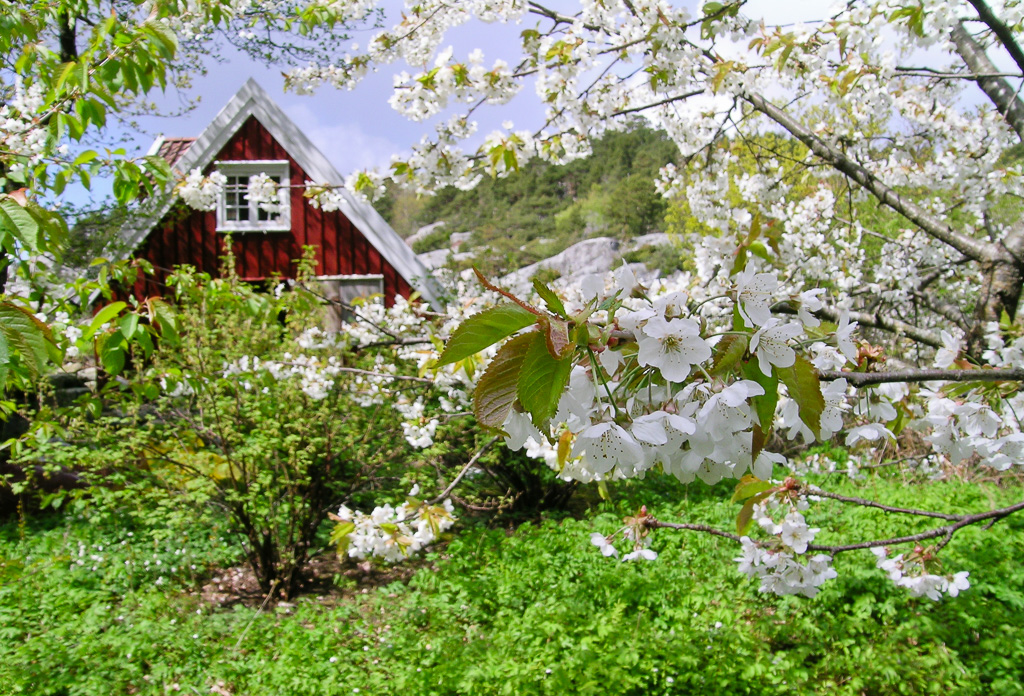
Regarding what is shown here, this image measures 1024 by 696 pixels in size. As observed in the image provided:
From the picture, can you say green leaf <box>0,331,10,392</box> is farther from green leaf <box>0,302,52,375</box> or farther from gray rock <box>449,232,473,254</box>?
gray rock <box>449,232,473,254</box>

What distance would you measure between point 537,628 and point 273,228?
7.56 m

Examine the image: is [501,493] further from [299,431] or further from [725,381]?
[725,381]

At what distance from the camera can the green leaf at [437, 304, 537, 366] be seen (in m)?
0.63

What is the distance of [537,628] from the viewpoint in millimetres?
2801

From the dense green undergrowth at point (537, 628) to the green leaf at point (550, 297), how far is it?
2.06 m

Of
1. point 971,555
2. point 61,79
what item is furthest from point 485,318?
point 971,555

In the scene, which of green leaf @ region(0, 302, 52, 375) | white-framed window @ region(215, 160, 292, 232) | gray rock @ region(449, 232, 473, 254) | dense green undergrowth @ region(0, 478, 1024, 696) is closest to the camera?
green leaf @ region(0, 302, 52, 375)

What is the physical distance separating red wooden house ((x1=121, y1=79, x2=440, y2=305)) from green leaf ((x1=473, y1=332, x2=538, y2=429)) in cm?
813

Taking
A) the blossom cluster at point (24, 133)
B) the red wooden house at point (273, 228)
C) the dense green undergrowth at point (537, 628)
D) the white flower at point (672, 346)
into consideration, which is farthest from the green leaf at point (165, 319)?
the red wooden house at point (273, 228)

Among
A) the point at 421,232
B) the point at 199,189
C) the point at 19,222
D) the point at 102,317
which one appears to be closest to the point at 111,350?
the point at 102,317

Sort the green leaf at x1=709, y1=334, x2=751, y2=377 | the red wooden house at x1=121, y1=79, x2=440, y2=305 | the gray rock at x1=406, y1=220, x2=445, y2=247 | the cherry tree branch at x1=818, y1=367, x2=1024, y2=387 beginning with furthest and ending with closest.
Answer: the gray rock at x1=406, y1=220, x2=445, y2=247, the red wooden house at x1=121, y1=79, x2=440, y2=305, the cherry tree branch at x1=818, y1=367, x2=1024, y2=387, the green leaf at x1=709, y1=334, x2=751, y2=377

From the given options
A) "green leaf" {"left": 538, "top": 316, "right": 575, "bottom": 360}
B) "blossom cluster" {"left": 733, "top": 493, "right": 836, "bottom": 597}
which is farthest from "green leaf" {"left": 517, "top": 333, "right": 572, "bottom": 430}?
"blossom cluster" {"left": 733, "top": 493, "right": 836, "bottom": 597}

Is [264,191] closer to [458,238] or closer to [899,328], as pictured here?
[899,328]

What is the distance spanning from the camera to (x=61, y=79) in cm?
179
